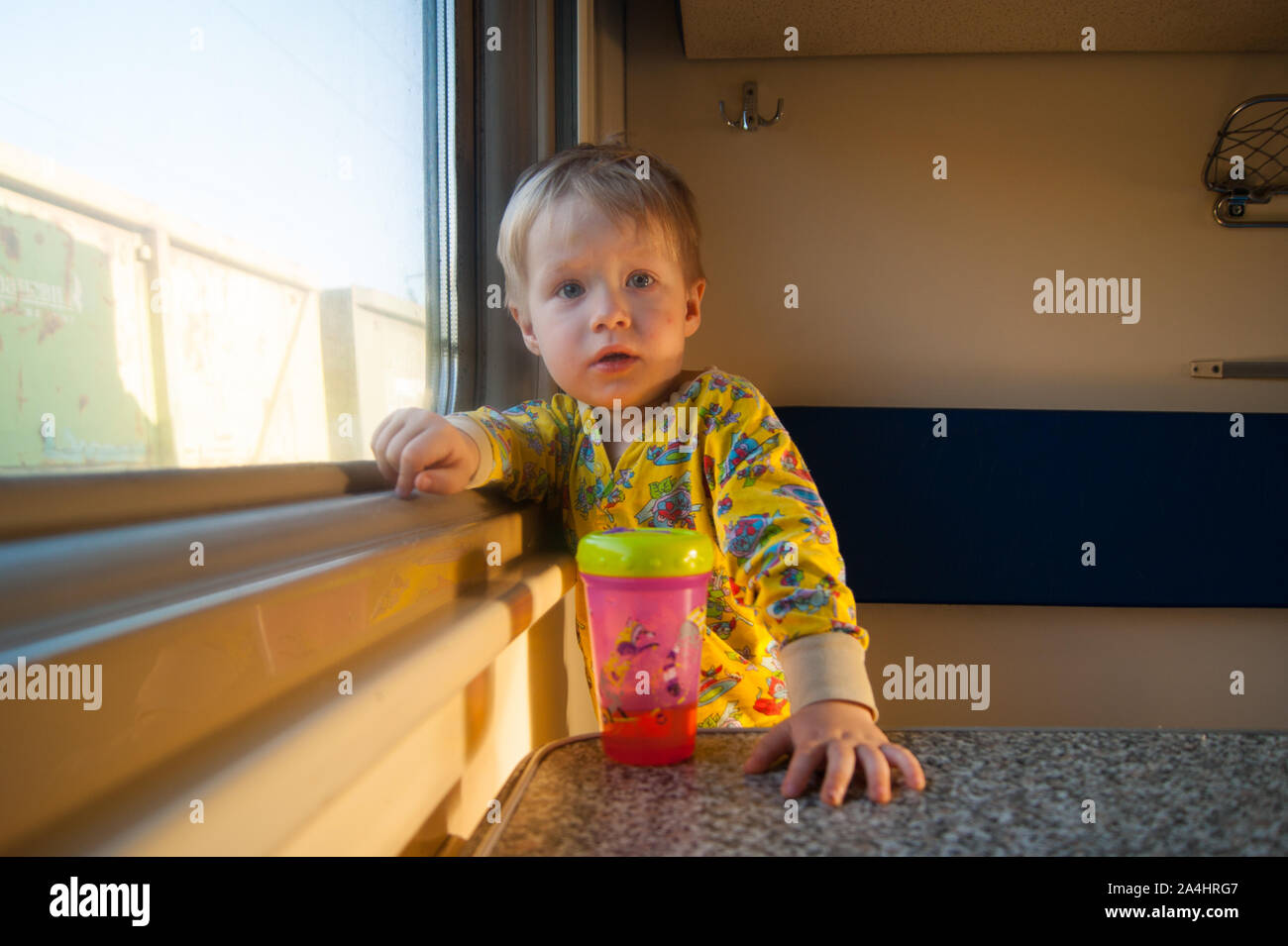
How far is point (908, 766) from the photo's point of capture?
1.92 ft

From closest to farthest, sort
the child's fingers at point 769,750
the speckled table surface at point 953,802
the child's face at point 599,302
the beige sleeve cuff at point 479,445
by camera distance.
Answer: the speckled table surface at point 953,802 < the child's fingers at point 769,750 < the beige sleeve cuff at point 479,445 < the child's face at point 599,302

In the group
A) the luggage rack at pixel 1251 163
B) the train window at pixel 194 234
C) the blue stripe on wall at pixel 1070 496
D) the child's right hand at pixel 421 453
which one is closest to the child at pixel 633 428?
the child's right hand at pixel 421 453

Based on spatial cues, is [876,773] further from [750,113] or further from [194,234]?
[750,113]

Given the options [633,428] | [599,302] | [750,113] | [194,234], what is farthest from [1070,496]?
[194,234]

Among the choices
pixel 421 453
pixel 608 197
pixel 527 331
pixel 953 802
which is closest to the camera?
pixel 953 802

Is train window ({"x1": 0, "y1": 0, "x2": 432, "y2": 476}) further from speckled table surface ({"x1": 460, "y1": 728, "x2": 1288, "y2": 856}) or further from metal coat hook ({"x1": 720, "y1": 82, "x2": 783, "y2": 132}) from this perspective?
metal coat hook ({"x1": 720, "y1": 82, "x2": 783, "y2": 132})

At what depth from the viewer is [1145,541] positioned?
1.91 metres

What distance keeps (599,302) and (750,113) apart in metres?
1.15

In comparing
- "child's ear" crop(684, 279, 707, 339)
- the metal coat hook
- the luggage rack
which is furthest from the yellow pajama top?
the luggage rack

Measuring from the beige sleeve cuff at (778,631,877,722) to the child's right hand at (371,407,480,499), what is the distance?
1.19 feet

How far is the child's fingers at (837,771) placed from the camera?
0.56 metres

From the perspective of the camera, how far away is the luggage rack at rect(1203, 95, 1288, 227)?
1.90 meters

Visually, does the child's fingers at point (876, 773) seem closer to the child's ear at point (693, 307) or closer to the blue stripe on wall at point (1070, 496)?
the child's ear at point (693, 307)

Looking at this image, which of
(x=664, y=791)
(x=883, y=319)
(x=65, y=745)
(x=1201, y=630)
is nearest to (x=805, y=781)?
(x=664, y=791)
